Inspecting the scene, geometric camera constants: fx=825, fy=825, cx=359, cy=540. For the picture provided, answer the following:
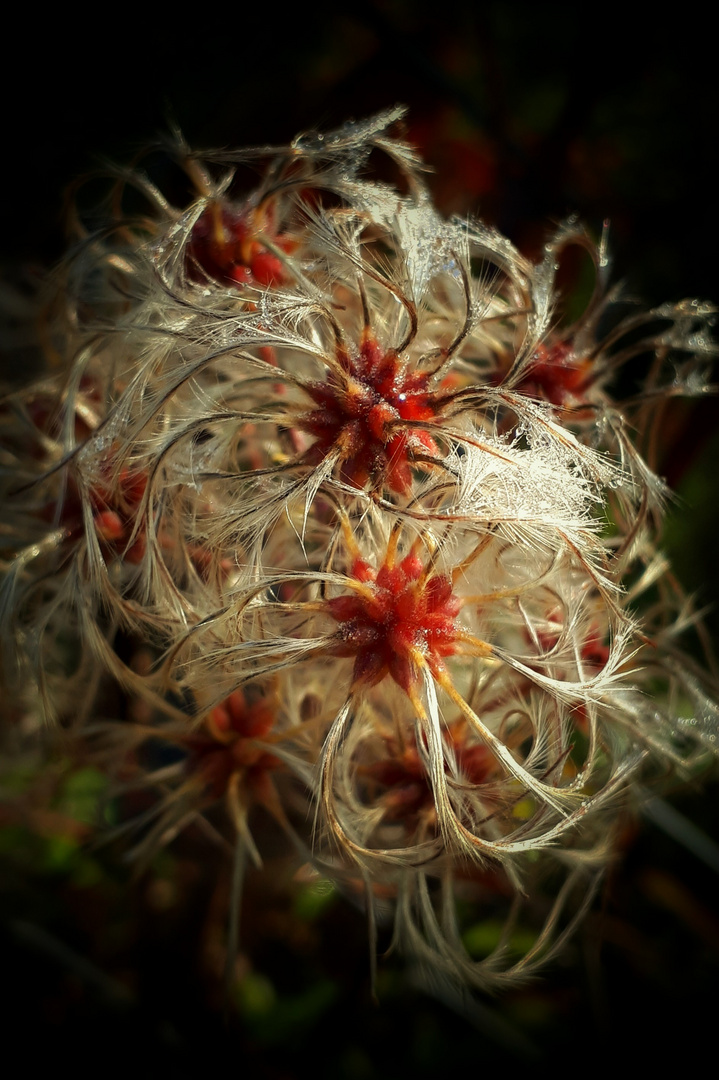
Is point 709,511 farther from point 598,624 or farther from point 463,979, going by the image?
point 463,979

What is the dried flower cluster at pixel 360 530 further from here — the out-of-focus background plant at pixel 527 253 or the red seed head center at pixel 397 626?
the out-of-focus background plant at pixel 527 253

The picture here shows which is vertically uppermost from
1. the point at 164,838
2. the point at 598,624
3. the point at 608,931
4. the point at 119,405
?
the point at 119,405

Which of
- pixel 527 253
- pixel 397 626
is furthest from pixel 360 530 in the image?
pixel 527 253

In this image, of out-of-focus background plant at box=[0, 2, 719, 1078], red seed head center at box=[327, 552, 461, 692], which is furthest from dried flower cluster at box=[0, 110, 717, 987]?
out-of-focus background plant at box=[0, 2, 719, 1078]

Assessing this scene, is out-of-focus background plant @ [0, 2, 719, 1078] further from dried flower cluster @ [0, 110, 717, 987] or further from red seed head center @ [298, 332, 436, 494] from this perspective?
red seed head center @ [298, 332, 436, 494]

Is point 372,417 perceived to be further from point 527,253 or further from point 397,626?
point 527,253

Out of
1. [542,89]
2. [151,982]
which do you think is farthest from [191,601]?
[542,89]
